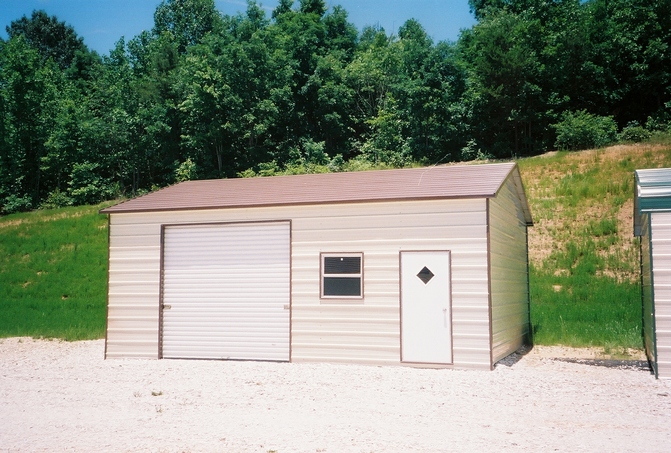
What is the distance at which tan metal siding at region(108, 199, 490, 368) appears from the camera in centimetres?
1139

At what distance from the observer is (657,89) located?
3750 cm

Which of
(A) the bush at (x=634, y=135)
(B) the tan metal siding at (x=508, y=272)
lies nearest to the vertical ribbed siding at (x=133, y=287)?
(B) the tan metal siding at (x=508, y=272)

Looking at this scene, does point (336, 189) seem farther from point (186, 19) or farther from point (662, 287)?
point (186, 19)

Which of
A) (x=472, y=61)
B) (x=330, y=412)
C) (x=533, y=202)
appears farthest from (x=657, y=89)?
(x=330, y=412)

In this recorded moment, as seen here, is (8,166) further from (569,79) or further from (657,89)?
(657,89)

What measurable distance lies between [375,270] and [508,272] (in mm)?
3196

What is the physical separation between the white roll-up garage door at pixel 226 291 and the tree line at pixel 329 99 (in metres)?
24.4

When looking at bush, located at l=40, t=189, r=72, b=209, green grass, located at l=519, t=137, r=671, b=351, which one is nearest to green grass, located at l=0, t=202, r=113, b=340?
bush, located at l=40, t=189, r=72, b=209

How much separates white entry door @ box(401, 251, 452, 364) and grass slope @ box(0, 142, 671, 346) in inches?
171

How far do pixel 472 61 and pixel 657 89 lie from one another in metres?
11.7

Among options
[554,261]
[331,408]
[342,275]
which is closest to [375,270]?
[342,275]

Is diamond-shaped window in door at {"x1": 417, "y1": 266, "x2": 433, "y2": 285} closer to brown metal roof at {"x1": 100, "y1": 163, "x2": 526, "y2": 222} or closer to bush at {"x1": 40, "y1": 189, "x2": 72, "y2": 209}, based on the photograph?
brown metal roof at {"x1": 100, "y1": 163, "x2": 526, "y2": 222}

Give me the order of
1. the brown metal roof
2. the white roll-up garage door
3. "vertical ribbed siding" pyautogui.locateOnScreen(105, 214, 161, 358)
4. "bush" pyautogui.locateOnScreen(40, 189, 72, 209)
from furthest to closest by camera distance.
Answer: "bush" pyautogui.locateOnScreen(40, 189, 72, 209), "vertical ribbed siding" pyautogui.locateOnScreen(105, 214, 161, 358), the white roll-up garage door, the brown metal roof

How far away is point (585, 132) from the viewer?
1330 inches
